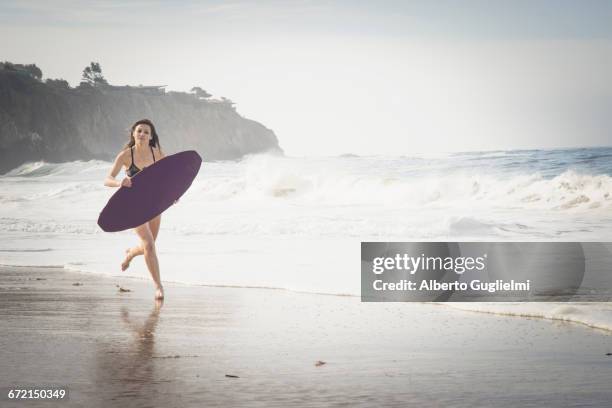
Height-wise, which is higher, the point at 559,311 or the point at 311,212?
Answer: the point at 559,311

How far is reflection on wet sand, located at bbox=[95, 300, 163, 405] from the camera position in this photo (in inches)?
90.7

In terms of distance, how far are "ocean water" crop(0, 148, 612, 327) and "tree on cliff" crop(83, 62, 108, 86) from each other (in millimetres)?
2372

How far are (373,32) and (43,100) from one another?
14.9 m

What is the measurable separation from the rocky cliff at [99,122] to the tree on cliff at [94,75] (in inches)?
45.1

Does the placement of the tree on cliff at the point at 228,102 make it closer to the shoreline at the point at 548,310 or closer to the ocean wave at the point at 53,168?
the ocean wave at the point at 53,168

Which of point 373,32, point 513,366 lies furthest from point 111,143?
point 513,366

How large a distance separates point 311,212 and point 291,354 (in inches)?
403

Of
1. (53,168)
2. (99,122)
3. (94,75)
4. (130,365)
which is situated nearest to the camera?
(130,365)

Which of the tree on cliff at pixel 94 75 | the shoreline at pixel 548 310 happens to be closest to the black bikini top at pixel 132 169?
the shoreline at pixel 548 310

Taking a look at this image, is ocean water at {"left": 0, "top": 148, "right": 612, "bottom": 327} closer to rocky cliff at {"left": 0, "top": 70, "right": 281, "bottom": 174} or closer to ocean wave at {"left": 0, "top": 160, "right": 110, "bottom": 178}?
ocean wave at {"left": 0, "top": 160, "right": 110, "bottom": 178}

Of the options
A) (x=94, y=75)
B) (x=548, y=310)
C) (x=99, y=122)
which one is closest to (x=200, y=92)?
(x=94, y=75)

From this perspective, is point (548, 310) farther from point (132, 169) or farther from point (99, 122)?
point (99, 122)

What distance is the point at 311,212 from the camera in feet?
43.2

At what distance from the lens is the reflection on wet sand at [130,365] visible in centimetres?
230
